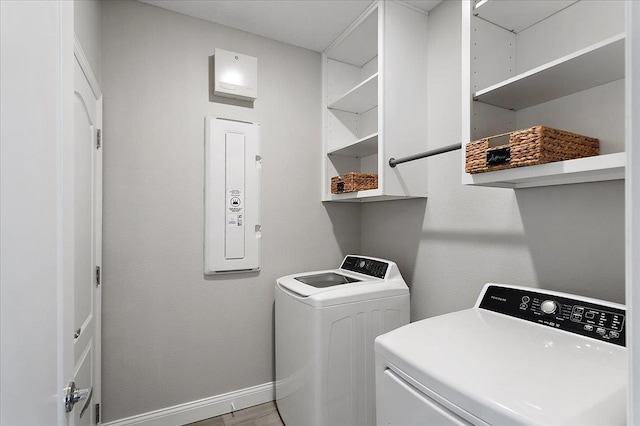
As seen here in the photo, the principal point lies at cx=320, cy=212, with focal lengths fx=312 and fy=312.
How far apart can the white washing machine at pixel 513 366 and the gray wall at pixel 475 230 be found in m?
0.20

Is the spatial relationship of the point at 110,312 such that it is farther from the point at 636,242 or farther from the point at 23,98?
the point at 636,242

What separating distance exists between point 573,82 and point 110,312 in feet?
8.51

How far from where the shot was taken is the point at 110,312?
1.88 m

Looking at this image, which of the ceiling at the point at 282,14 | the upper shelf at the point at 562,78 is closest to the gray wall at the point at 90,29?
the ceiling at the point at 282,14

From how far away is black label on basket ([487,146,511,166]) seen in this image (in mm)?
1151

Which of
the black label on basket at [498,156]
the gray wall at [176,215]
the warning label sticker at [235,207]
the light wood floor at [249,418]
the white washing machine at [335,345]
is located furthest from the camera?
the warning label sticker at [235,207]

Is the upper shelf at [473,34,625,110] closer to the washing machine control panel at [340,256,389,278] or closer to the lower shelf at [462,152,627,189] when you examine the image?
the lower shelf at [462,152,627,189]

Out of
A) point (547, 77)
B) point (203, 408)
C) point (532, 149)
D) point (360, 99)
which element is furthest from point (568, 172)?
point (203, 408)

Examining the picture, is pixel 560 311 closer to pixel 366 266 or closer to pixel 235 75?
pixel 366 266

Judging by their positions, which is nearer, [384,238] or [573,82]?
[573,82]

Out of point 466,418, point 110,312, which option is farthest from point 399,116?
point 110,312

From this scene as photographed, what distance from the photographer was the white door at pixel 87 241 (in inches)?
51.8

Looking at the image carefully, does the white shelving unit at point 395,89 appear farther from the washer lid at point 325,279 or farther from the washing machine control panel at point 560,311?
the washing machine control panel at point 560,311

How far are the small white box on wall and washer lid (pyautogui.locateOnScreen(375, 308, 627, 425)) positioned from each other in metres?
1.84
